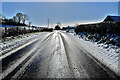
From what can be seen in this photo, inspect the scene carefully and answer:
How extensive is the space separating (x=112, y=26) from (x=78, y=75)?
856 centimetres

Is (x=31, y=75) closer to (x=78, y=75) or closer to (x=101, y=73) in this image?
(x=78, y=75)

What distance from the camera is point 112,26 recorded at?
905 centimetres

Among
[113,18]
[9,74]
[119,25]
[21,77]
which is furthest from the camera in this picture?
[113,18]

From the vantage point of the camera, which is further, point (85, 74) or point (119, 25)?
point (119, 25)

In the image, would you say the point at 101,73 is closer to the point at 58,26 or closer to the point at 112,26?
the point at 112,26

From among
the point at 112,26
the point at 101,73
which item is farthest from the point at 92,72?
the point at 112,26

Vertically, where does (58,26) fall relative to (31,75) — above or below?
above

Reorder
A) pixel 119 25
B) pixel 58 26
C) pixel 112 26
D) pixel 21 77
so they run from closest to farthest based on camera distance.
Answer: pixel 21 77, pixel 119 25, pixel 112 26, pixel 58 26

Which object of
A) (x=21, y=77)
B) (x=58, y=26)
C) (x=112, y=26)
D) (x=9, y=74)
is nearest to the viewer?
(x=21, y=77)

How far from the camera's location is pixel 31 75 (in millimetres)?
2795

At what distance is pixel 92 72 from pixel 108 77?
1.67ft

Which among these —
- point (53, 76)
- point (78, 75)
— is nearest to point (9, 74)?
point (53, 76)

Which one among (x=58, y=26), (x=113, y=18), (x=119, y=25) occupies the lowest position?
(x=119, y=25)

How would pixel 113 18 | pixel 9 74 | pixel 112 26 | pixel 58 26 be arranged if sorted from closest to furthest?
pixel 9 74
pixel 112 26
pixel 113 18
pixel 58 26
